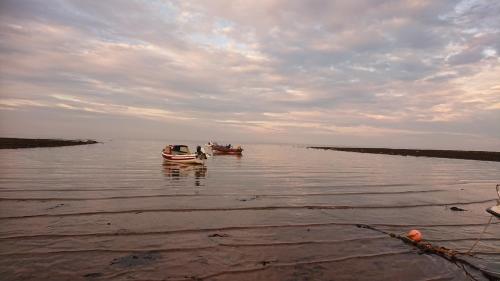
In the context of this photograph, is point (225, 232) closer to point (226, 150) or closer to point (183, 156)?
point (183, 156)

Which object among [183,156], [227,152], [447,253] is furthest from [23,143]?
[447,253]

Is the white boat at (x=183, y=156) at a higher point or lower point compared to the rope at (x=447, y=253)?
higher

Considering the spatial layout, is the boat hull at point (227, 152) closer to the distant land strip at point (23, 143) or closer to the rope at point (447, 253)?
the distant land strip at point (23, 143)

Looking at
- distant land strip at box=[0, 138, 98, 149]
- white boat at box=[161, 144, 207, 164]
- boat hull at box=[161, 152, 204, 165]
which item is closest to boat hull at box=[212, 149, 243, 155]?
white boat at box=[161, 144, 207, 164]

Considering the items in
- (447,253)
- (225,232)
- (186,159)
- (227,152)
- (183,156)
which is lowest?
(225,232)

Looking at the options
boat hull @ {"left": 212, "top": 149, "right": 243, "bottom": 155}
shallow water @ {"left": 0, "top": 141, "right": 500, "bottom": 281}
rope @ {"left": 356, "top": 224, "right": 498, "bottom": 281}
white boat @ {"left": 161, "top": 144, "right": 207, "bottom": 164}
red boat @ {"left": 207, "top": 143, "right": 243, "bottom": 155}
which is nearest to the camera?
shallow water @ {"left": 0, "top": 141, "right": 500, "bottom": 281}

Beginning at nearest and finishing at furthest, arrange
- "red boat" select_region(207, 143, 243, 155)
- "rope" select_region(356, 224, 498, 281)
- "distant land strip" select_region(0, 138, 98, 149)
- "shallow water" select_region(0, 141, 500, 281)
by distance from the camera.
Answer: "shallow water" select_region(0, 141, 500, 281)
"rope" select_region(356, 224, 498, 281)
"distant land strip" select_region(0, 138, 98, 149)
"red boat" select_region(207, 143, 243, 155)

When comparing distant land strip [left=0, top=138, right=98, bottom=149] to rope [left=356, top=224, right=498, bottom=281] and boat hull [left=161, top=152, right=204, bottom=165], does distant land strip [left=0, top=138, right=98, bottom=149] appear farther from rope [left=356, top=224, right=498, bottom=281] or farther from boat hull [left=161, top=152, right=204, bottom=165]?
rope [left=356, top=224, right=498, bottom=281]

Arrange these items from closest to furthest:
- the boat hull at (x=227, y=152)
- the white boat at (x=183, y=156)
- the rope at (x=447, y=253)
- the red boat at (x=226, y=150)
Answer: the rope at (x=447, y=253), the white boat at (x=183, y=156), the boat hull at (x=227, y=152), the red boat at (x=226, y=150)

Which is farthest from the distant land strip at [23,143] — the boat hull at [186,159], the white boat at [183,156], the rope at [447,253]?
the rope at [447,253]

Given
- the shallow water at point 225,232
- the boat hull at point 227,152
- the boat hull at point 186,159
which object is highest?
the boat hull at point 227,152

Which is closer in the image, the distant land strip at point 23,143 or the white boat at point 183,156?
the white boat at point 183,156

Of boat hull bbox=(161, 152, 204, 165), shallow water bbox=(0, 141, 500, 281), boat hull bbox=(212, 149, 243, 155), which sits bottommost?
shallow water bbox=(0, 141, 500, 281)

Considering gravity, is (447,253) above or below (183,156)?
below
